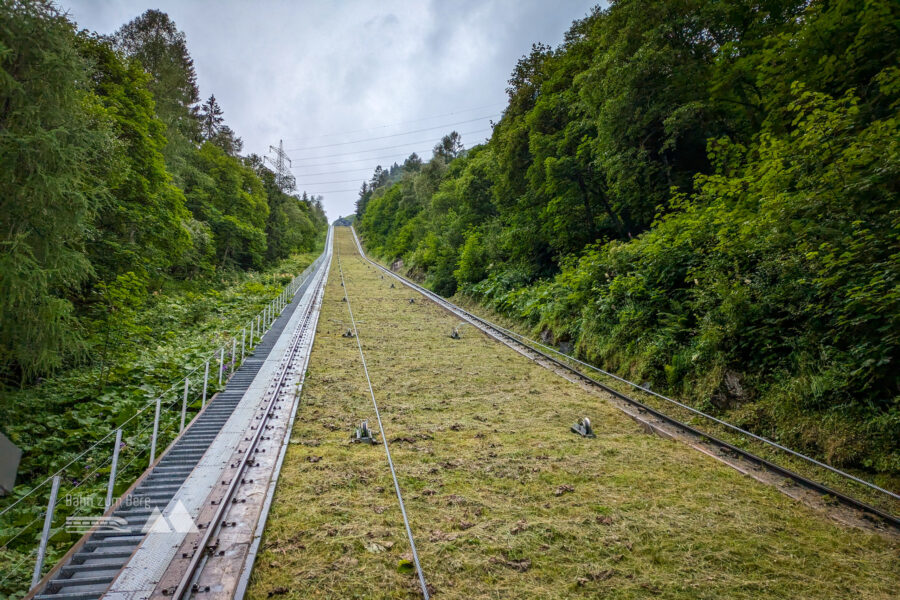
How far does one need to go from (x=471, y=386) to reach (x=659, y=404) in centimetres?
443

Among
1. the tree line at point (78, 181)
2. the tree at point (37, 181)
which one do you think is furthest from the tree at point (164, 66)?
the tree at point (37, 181)

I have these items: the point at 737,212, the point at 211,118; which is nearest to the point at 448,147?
the point at 211,118

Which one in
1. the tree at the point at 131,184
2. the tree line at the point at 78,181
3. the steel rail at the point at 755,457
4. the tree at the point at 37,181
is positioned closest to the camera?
the steel rail at the point at 755,457

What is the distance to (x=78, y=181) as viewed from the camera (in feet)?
27.7

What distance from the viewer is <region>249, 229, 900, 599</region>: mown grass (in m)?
3.85

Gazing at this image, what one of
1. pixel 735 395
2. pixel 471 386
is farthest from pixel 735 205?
pixel 471 386

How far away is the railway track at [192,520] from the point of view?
3.69 meters

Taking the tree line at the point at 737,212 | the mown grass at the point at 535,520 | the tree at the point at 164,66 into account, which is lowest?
the mown grass at the point at 535,520

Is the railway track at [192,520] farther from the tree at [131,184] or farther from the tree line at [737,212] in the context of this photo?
the tree at [131,184]

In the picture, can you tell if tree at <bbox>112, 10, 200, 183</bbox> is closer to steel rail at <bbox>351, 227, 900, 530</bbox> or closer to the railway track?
the railway track

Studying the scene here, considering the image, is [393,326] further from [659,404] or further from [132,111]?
[132,111]

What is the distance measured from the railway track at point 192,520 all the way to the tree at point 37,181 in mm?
3650

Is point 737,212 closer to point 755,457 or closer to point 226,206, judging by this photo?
point 755,457

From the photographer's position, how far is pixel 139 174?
16109mm
